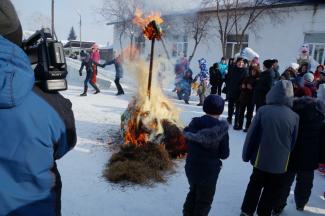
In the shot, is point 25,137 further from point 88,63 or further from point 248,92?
point 88,63

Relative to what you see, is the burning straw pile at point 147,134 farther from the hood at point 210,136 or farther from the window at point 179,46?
the window at point 179,46

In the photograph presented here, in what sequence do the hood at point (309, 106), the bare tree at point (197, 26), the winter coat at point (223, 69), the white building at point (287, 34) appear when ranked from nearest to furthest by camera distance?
the hood at point (309, 106)
the winter coat at point (223, 69)
the white building at point (287, 34)
the bare tree at point (197, 26)

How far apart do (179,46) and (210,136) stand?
22.9 meters

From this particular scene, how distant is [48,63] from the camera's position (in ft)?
5.28

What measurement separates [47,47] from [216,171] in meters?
2.21

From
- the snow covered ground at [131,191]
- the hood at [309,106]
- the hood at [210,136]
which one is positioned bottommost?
the snow covered ground at [131,191]

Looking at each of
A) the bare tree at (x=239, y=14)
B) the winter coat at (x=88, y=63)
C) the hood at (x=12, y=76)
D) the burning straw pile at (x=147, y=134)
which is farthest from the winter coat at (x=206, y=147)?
the bare tree at (x=239, y=14)

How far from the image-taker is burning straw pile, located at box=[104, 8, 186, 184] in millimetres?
4766

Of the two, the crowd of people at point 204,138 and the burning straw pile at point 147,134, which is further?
the burning straw pile at point 147,134

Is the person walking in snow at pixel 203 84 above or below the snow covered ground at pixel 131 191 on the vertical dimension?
above

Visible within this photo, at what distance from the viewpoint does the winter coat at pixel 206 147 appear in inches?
124

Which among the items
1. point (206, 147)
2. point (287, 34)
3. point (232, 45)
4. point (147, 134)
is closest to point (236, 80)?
point (147, 134)

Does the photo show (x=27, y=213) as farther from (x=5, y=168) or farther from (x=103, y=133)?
(x=103, y=133)

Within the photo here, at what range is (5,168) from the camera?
1284mm
